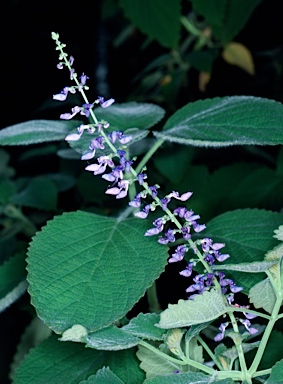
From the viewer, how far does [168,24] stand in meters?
1.20

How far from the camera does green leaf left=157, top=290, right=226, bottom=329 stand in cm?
44

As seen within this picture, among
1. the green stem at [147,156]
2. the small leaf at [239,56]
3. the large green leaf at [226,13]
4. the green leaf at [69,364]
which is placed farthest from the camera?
the small leaf at [239,56]

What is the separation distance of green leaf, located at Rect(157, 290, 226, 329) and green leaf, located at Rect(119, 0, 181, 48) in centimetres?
82

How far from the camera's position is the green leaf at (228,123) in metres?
0.61

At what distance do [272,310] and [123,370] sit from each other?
15 centimetres

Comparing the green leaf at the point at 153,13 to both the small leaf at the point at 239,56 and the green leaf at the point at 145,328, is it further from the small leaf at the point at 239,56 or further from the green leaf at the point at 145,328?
the green leaf at the point at 145,328

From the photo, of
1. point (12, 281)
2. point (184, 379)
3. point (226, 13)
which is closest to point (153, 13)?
point (226, 13)

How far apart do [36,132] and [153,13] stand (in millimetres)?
541

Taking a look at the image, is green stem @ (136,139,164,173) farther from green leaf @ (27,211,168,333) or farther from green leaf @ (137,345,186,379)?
green leaf @ (137,345,186,379)

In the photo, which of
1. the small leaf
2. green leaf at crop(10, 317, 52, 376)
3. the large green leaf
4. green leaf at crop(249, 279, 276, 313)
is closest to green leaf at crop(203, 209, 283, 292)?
green leaf at crop(249, 279, 276, 313)

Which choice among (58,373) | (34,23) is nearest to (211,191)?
(58,373)

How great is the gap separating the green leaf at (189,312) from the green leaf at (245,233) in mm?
152

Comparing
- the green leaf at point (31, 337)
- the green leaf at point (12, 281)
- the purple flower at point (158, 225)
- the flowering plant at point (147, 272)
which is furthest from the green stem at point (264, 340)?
the green leaf at point (31, 337)

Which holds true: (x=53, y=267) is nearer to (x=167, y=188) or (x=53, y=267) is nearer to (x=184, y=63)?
(x=167, y=188)
